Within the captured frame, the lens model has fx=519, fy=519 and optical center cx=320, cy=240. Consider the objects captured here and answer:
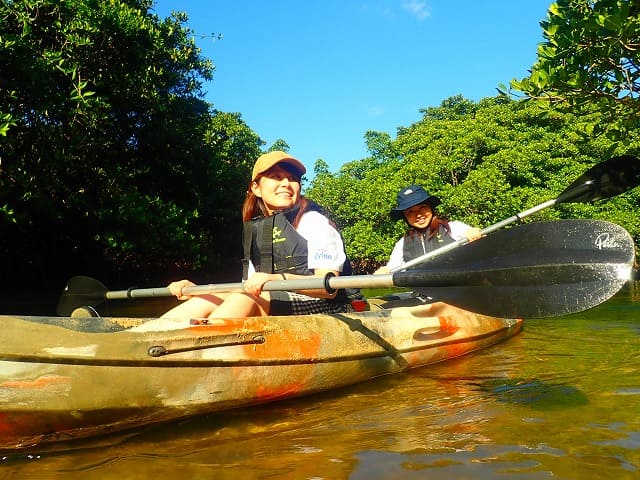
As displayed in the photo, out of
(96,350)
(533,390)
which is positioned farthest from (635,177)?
(96,350)

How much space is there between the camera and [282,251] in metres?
3.52

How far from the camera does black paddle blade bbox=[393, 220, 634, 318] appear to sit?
2338 mm

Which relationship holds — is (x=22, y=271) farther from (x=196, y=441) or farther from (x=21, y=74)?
(x=196, y=441)

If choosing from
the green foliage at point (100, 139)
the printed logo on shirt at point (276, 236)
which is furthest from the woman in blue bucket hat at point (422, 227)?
the green foliage at point (100, 139)

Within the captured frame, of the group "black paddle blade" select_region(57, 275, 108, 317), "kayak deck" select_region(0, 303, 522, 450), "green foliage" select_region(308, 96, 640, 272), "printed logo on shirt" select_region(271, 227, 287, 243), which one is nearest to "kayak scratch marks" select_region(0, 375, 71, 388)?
"kayak deck" select_region(0, 303, 522, 450)

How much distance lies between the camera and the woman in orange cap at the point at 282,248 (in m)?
3.25

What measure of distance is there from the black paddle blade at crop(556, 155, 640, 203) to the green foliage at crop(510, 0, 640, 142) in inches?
17.5

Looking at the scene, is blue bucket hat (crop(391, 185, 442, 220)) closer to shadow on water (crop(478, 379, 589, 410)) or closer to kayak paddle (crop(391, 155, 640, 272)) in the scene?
kayak paddle (crop(391, 155, 640, 272))

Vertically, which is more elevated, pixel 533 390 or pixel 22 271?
pixel 22 271

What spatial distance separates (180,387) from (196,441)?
0.89ft

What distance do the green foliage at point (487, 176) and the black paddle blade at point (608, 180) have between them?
11742mm

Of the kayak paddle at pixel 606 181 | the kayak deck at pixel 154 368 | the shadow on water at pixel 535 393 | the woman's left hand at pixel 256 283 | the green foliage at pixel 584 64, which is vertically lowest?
the shadow on water at pixel 535 393

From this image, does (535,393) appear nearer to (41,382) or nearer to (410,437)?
(410,437)

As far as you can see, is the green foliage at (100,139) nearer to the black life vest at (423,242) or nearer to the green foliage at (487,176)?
the black life vest at (423,242)
